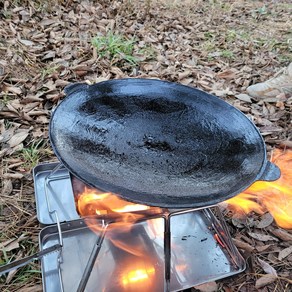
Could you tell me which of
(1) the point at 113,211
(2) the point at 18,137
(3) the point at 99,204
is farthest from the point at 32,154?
(1) the point at 113,211

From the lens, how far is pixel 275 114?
2670mm

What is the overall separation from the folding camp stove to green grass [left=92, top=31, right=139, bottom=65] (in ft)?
5.11

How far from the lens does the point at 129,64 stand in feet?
10.0

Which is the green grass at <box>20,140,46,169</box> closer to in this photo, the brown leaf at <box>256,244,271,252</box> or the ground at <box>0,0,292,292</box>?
the ground at <box>0,0,292,292</box>

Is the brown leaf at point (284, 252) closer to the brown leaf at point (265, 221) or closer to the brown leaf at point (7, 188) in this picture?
the brown leaf at point (265, 221)

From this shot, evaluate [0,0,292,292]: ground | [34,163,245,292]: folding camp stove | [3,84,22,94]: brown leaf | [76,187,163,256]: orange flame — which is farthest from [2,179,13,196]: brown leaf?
[3,84,22,94]: brown leaf

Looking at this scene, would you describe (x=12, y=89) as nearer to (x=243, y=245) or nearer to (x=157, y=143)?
(x=157, y=143)

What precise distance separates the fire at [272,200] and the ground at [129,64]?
8 cm

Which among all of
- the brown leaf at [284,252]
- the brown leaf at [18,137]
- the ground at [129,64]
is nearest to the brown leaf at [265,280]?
the ground at [129,64]

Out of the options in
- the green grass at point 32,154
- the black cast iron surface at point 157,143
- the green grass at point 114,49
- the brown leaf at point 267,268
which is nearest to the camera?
the black cast iron surface at point 157,143

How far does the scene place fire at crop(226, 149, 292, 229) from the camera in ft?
5.97

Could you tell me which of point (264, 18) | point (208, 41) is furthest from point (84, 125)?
point (264, 18)

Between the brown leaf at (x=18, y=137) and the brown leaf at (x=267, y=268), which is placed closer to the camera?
the brown leaf at (x=267, y=268)

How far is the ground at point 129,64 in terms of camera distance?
1689mm
